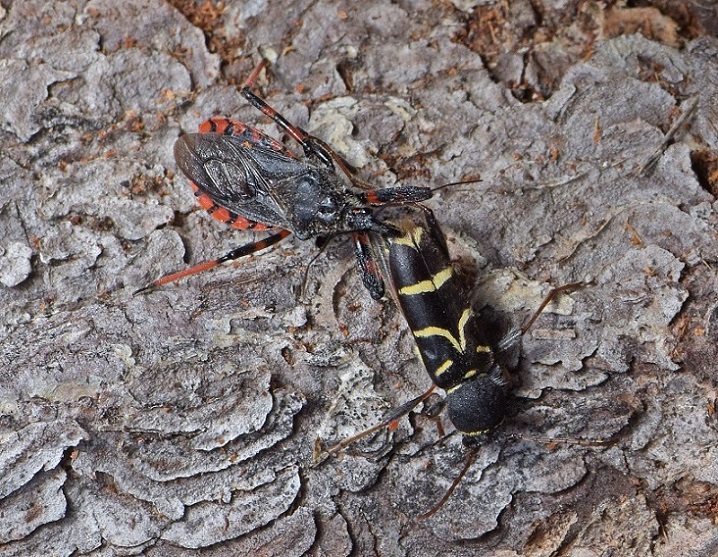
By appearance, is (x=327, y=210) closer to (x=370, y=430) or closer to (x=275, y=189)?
(x=275, y=189)

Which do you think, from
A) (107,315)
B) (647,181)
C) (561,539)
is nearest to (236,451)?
(107,315)

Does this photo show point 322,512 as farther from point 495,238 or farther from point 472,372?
point 495,238

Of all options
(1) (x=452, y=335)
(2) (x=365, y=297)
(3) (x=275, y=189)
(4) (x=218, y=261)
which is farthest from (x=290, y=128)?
(1) (x=452, y=335)

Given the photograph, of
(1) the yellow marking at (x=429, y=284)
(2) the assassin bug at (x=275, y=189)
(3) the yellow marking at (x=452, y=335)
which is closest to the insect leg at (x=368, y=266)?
(2) the assassin bug at (x=275, y=189)

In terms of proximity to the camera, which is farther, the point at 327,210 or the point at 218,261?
the point at 327,210

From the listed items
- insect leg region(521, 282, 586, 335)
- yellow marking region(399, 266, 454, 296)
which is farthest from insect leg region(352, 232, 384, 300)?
insect leg region(521, 282, 586, 335)

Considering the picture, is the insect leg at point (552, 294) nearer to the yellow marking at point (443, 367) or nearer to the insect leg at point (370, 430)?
the yellow marking at point (443, 367)

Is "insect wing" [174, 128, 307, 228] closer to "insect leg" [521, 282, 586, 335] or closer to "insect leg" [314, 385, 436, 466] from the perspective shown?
"insect leg" [314, 385, 436, 466]
